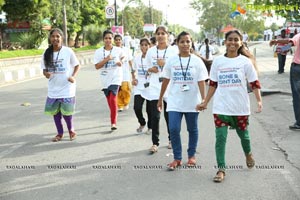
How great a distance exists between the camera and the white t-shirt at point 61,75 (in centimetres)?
628

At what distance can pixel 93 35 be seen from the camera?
46.4 meters

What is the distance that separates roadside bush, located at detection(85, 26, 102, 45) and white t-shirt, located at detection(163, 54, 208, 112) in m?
41.8

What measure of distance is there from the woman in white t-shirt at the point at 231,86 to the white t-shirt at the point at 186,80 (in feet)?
0.90

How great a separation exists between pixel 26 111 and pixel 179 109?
218 inches

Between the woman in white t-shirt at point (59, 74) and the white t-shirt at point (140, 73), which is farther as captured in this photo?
the white t-shirt at point (140, 73)

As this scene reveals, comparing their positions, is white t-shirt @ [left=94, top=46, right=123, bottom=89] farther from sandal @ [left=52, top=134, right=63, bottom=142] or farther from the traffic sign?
A: the traffic sign

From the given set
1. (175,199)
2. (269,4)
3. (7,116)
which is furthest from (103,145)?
(269,4)

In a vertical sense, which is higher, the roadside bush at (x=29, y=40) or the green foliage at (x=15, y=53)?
the roadside bush at (x=29, y=40)

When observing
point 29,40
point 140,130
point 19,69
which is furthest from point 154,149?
point 29,40

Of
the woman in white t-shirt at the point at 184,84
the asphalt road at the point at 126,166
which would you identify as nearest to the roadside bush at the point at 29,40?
the asphalt road at the point at 126,166

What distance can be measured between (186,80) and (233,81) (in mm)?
594

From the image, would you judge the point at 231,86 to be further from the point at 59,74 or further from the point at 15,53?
the point at 15,53

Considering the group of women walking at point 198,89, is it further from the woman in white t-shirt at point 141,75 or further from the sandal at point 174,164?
the woman in white t-shirt at point 141,75

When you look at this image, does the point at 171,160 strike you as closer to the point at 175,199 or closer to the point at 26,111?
the point at 175,199
